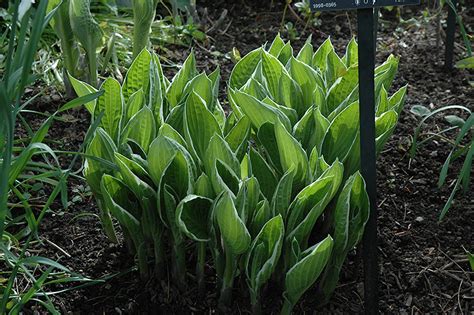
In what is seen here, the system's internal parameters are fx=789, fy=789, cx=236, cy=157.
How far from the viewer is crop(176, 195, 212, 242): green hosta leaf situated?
1.74 metres

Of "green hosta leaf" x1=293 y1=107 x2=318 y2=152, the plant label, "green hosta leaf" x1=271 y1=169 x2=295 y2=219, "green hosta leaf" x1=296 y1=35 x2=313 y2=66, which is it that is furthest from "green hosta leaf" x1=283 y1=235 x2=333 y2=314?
"green hosta leaf" x1=296 y1=35 x2=313 y2=66

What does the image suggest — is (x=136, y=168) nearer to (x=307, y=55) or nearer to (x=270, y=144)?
(x=270, y=144)

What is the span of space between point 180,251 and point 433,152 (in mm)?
1029

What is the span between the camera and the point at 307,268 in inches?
65.4

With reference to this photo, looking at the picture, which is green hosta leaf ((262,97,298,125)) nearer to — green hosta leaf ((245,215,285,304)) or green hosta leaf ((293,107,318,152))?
green hosta leaf ((293,107,318,152))

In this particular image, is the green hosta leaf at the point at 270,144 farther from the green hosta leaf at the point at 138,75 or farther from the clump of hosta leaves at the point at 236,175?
the green hosta leaf at the point at 138,75

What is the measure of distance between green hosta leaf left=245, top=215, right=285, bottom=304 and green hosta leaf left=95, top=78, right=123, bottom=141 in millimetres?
484

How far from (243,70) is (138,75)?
0.29 metres

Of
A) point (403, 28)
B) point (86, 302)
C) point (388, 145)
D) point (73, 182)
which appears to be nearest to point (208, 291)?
point (86, 302)

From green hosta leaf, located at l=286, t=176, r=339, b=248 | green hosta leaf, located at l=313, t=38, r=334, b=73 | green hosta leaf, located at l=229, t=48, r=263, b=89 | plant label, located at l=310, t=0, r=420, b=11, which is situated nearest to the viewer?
plant label, located at l=310, t=0, r=420, b=11

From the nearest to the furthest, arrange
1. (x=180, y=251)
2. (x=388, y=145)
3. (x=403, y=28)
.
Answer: (x=180, y=251) → (x=388, y=145) → (x=403, y=28)

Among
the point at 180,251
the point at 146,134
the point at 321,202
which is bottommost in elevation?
the point at 180,251

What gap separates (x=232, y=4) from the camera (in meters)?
3.86

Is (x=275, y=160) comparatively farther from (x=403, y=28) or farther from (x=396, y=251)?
(x=403, y=28)
